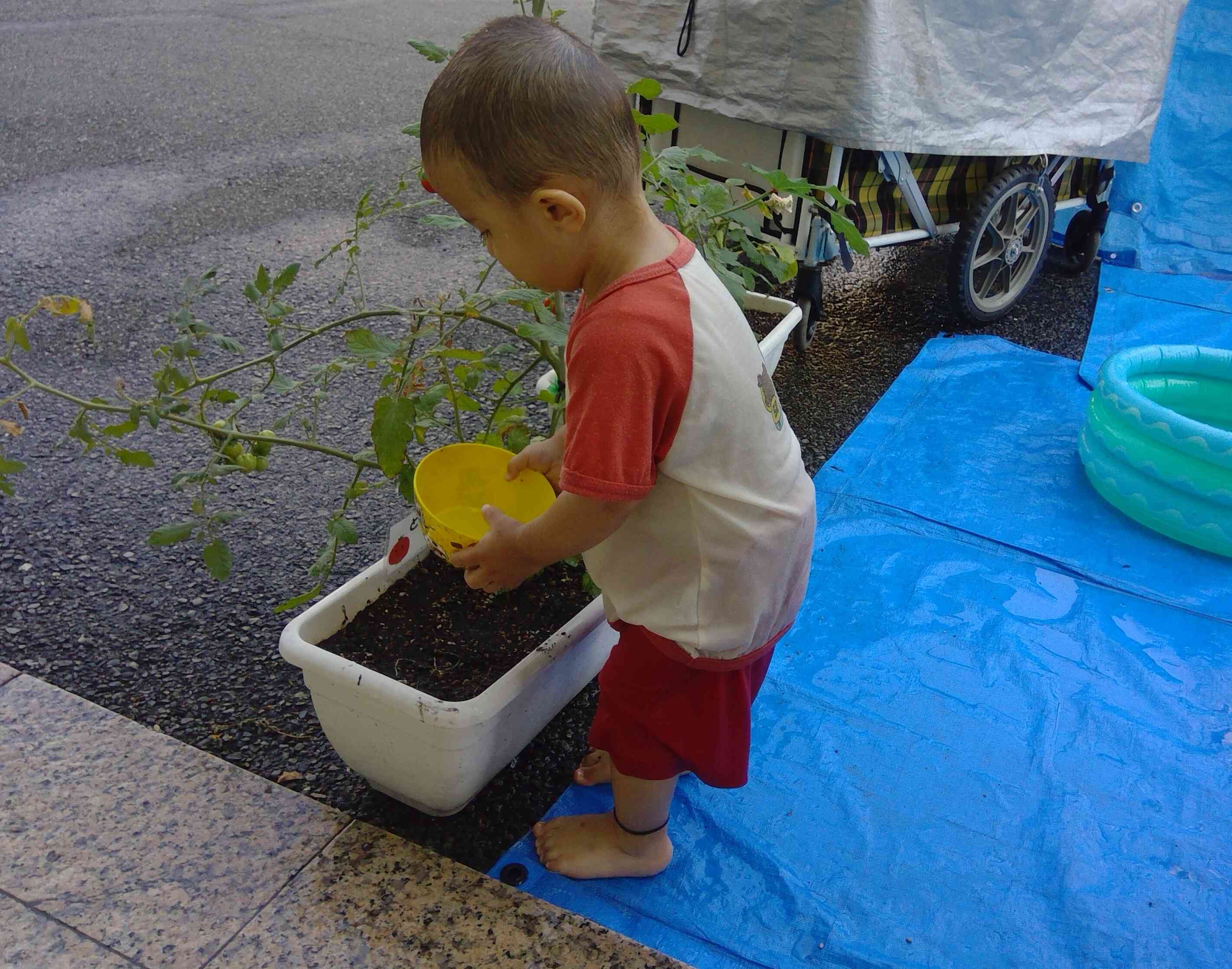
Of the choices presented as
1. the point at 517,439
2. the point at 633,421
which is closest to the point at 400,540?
the point at 517,439

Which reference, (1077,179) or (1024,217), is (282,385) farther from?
(1077,179)

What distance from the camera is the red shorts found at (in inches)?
50.4

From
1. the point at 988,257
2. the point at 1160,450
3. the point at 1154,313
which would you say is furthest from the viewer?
the point at 1154,313

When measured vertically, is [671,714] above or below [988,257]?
below

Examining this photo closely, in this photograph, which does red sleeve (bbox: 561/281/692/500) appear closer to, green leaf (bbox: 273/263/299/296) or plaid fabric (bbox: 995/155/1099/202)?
green leaf (bbox: 273/263/299/296)

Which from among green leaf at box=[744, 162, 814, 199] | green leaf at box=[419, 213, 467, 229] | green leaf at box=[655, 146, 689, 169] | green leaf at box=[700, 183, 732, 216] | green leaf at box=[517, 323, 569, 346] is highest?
green leaf at box=[655, 146, 689, 169]

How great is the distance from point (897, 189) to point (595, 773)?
2.07 m

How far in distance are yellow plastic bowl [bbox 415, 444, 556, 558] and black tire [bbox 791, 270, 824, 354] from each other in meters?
1.58

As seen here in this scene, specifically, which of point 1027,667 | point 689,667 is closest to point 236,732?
point 689,667

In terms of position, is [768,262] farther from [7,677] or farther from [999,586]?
[7,677]

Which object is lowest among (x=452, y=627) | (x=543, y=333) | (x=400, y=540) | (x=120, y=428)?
(x=452, y=627)

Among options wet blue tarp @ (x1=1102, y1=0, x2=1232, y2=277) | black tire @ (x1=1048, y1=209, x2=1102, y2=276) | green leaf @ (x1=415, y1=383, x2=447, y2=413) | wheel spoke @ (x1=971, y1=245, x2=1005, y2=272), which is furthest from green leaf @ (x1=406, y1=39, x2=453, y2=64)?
wet blue tarp @ (x1=1102, y1=0, x2=1232, y2=277)

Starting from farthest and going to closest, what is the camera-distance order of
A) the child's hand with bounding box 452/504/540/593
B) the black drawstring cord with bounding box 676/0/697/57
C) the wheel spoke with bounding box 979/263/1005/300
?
the wheel spoke with bounding box 979/263/1005/300, the black drawstring cord with bounding box 676/0/697/57, the child's hand with bounding box 452/504/540/593

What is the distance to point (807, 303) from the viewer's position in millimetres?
2920
